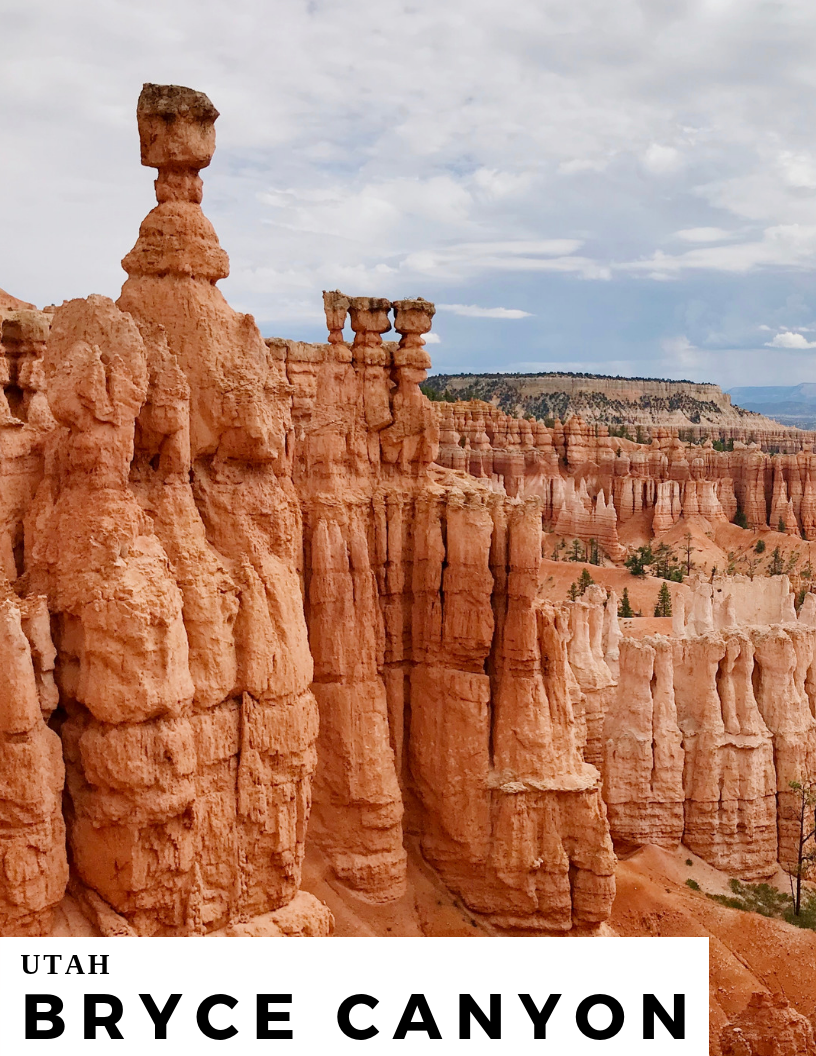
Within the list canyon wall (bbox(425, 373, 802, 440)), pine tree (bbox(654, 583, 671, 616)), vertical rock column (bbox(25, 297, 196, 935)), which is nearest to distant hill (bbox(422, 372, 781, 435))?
canyon wall (bbox(425, 373, 802, 440))

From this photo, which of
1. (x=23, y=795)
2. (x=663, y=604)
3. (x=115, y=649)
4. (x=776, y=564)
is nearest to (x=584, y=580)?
(x=663, y=604)

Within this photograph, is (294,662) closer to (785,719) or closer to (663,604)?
(785,719)

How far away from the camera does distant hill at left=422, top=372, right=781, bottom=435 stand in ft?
528

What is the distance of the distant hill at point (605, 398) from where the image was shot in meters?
161

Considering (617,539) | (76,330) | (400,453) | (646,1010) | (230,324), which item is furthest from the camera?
(617,539)

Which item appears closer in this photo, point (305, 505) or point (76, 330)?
point (76, 330)

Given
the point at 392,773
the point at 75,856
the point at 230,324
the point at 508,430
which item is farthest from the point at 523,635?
the point at 508,430

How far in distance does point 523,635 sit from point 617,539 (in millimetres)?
59652

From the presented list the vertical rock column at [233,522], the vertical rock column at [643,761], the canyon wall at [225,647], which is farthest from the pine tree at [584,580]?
the vertical rock column at [233,522]

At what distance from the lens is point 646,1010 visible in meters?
10.3

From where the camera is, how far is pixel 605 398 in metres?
166

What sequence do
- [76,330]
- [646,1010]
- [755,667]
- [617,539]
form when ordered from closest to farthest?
[646,1010] < [76,330] < [755,667] < [617,539]

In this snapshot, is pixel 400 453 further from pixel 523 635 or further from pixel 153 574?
pixel 153 574

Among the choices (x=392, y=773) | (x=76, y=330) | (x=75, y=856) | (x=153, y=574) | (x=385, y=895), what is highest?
(x=76, y=330)
